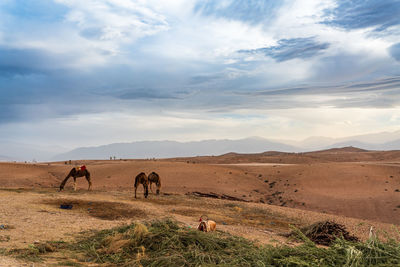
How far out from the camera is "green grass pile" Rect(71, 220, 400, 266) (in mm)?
4867

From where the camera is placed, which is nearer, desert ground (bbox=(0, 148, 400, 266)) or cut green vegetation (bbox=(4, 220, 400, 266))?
cut green vegetation (bbox=(4, 220, 400, 266))

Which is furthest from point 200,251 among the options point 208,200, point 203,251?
point 208,200

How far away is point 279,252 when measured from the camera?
5.48 m

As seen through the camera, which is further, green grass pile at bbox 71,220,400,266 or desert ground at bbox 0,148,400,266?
desert ground at bbox 0,148,400,266

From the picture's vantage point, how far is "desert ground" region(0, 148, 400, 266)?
1103 cm

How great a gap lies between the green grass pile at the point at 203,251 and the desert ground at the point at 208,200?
29.2 inches

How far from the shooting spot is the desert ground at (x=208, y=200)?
1103 cm

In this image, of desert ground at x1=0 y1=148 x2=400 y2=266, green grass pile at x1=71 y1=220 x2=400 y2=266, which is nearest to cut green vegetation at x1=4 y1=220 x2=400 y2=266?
green grass pile at x1=71 y1=220 x2=400 y2=266

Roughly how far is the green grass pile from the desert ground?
29.2 inches

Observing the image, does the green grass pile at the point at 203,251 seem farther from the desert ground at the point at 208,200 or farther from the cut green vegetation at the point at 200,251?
the desert ground at the point at 208,200

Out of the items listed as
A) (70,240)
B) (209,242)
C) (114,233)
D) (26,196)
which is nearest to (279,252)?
(209,242)

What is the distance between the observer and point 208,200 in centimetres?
2002

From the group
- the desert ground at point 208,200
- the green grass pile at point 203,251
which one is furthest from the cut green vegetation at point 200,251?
the desert ground at point 208,200

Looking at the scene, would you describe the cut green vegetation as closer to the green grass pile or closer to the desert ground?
the green grass pile
